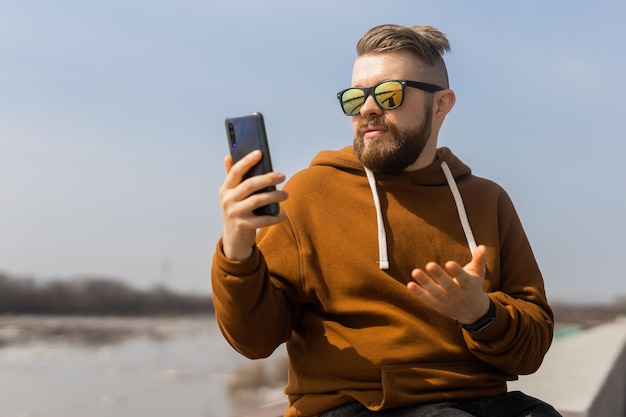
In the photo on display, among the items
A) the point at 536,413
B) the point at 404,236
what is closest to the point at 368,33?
the point at 404,236

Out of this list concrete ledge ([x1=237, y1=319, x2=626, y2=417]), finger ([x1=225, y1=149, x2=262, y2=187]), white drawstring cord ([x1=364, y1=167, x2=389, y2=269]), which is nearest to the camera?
finger ([x1=225, y1=149, x2=262, y2=187])

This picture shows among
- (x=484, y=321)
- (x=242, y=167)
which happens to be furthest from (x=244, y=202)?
(x=484, y=321)

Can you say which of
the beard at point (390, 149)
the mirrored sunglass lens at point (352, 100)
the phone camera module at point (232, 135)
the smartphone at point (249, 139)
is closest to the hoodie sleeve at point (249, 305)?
the smartphone at point (249, 139)

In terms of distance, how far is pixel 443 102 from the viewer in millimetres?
2729

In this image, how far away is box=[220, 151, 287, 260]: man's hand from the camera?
6.65 feet

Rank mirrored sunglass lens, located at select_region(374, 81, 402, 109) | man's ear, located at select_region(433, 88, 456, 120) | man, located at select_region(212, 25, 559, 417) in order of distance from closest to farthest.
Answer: man, located at select_region(212, 25, 559, 417) < mirrored sunglass lens, located at select_region(374, 81, 402, 109) < man's ear, located at select_region(433, 88, 456, 120)

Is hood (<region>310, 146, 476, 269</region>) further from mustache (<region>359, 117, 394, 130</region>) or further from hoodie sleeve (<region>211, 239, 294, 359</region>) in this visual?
hoodie sleeve (<region>211, 239, 294, 359</region>)

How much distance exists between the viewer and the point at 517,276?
2605 mm

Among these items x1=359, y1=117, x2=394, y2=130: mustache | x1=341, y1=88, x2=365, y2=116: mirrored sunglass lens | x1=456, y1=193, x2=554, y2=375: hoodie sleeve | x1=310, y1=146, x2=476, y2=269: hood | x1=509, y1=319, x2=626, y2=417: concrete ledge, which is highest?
x1=341, y1=88, x2=365, y2=116: mirrored sunglass lens

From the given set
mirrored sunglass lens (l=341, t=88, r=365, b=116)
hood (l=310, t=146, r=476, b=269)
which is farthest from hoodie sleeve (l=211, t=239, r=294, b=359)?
mirrored sunglass lens (l=341, t=88, r=365, b=116)

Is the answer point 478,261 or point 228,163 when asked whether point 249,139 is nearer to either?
point 228,163

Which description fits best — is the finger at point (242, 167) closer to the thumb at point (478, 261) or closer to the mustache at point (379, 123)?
the mustache at point (379, 123)

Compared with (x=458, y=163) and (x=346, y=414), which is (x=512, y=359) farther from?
(x=458, y=163)

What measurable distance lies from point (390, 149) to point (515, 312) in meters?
0.68
